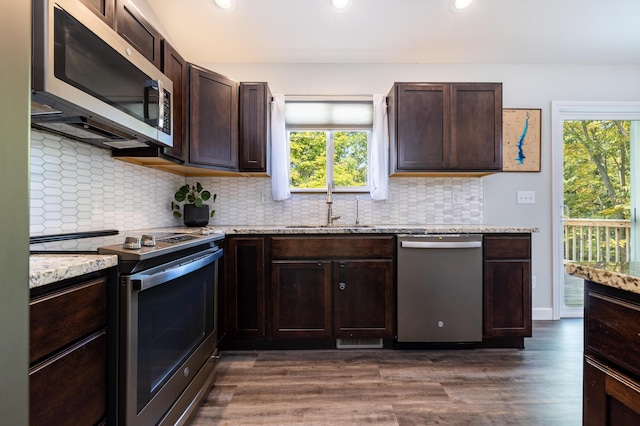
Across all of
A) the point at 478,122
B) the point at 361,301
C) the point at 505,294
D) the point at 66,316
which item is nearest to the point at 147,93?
the point at 66,316

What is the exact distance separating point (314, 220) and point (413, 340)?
1349 mm

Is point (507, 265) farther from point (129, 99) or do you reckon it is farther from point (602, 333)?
point (129, 99)

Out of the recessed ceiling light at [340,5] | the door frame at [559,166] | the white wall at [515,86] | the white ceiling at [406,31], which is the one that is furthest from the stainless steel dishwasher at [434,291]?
the recessed ceiling light at [340,5]

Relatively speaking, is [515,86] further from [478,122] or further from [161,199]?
[161,199]

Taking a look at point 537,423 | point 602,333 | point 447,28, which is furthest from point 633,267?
point 447,28

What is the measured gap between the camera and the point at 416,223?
291 centimetres

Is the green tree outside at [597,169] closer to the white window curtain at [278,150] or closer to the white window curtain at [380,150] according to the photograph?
the white window curtain at [380,150]

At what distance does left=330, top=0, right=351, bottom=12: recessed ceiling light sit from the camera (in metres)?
2.40

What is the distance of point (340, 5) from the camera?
7.93 feet

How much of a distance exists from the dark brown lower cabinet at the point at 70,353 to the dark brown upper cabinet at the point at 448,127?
7.40 ft

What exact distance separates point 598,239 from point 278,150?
3469 mm

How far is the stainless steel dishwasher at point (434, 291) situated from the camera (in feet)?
7.25

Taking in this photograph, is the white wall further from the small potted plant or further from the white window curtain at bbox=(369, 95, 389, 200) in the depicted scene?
the small potted plant

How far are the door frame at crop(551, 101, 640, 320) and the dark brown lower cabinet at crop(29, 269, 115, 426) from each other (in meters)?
3.59
